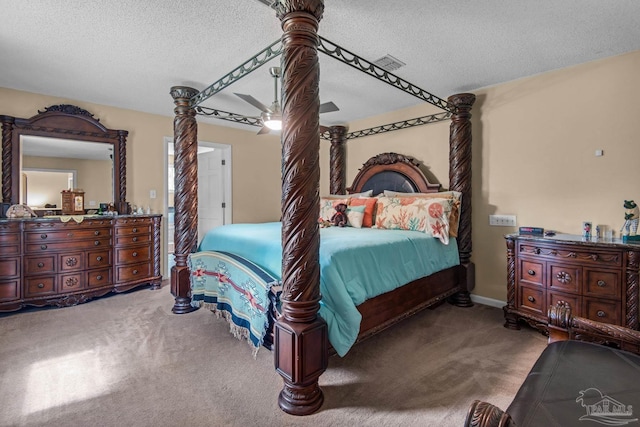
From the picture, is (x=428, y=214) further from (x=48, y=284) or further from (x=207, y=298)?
(x=48, y=284)

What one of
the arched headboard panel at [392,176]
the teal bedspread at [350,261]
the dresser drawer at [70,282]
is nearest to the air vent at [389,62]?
the arched headboard panel at [392,176]

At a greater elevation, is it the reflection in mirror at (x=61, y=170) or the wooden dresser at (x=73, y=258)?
the reflection in mirror at (x=61, y=170)

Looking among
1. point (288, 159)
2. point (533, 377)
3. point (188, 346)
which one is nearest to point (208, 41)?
point (288, 159)

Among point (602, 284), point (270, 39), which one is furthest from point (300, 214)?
point (602, 284)

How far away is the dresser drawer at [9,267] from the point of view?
305cm

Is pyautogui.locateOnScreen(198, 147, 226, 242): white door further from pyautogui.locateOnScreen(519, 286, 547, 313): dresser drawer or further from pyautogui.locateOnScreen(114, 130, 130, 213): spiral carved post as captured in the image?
pyautogui.locateOnScreen(519, 286, 547, 313): dresser drawer

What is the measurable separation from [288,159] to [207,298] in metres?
1.74

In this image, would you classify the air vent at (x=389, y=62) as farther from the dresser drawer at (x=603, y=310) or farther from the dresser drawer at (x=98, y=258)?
the dresser drawer at (x=98, y=258)

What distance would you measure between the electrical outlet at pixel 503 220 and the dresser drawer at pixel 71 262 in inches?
187

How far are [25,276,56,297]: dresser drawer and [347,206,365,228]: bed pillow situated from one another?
3.39m

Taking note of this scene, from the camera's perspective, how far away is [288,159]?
1713 millimetres

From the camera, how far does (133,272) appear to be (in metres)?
3.88

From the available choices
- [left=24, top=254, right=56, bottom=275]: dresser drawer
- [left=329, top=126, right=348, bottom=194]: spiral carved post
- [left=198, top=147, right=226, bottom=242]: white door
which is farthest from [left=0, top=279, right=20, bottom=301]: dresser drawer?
[left=329, top=126, right=348, bottom=194]: spiral carved post

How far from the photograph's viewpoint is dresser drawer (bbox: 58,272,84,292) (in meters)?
3.35
